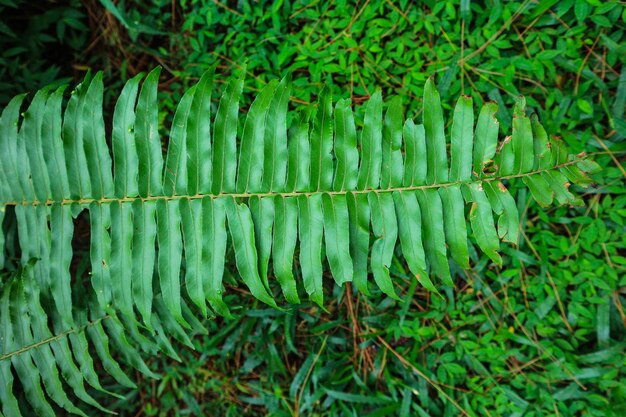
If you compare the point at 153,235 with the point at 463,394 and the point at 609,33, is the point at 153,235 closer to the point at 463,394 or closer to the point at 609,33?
the point at 463,394

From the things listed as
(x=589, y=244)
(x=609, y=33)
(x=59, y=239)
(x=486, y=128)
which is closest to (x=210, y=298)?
(x=59, y=239)

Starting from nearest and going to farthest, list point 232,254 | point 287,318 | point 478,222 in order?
point 478,222, point 232,254, point 287,318

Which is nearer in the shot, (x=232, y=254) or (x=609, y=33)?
(x=232, y=254)

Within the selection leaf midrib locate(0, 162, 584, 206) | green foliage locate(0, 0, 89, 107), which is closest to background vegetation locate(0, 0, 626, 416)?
green foliage locate(0, 0, 89, 107)

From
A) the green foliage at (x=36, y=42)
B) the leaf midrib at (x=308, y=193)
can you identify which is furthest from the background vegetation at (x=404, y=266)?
the leaf midrib at (x=308, y=193)

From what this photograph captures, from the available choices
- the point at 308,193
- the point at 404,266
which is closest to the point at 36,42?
the point at 308,193

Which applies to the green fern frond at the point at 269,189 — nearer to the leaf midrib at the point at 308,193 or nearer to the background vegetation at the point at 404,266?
the leaf midrib at the point at 308,193

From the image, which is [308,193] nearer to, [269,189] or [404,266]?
[269,189]
